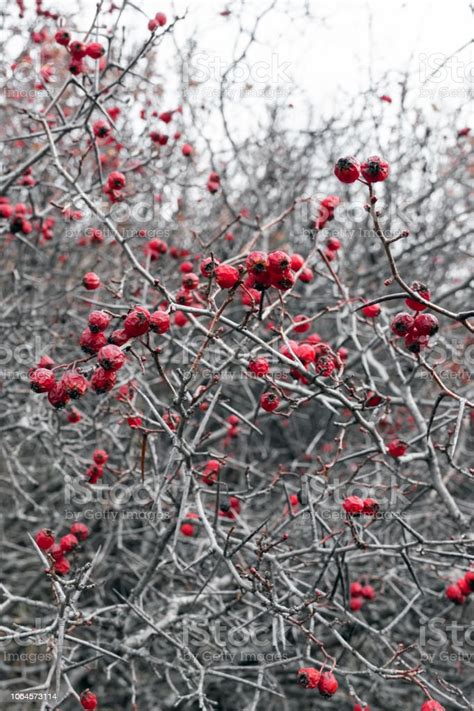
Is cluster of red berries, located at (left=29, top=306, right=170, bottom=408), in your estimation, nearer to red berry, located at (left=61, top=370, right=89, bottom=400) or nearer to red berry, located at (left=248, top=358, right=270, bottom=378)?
red berry, located at (left=61, top=370, right=89, bottom=400)

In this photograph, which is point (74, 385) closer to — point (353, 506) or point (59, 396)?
point (59, 396)

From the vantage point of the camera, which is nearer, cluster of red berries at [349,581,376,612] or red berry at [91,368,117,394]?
red berry at [91,368,117,394]

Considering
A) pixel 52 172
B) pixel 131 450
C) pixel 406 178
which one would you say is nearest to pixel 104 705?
pixel 131 450

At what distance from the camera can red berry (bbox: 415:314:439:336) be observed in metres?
2.12

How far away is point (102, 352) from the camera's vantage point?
6.12ft

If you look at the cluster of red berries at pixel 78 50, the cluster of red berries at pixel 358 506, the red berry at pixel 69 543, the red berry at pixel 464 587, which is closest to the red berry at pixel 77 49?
the cluster of red berries at pixel 78 50

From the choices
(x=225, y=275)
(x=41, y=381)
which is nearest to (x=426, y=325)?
(x=225, y=275)

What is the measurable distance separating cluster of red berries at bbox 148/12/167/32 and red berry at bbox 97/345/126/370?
2575mm

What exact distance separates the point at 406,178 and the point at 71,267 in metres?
3.78

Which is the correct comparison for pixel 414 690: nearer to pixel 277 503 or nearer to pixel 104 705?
pixel 277 503

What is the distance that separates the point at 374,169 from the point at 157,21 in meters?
2.46

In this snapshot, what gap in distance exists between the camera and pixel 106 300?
18.9 feet

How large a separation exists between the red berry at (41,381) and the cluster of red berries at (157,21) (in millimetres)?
2532

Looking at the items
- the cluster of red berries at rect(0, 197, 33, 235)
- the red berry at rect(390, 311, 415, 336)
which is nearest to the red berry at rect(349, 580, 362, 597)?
the red berry at rect(390, 311, 415, 336)
